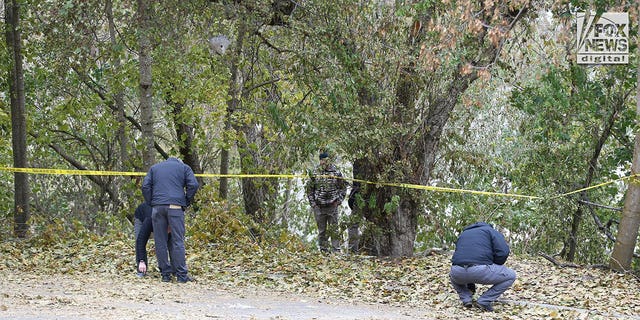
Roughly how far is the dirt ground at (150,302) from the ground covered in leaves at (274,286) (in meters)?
0.01

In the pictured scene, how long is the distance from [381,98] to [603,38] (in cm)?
358

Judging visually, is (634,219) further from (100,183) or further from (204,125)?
(100,183)

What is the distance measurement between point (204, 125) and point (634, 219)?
38.9 feet

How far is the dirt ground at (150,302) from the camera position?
356 inches

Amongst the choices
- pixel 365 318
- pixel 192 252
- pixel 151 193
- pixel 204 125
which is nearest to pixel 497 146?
pixel 204 125

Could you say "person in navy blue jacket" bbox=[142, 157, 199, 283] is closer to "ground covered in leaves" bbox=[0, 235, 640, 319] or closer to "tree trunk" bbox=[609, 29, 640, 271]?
"ground covered in leaves" bbox=[0, 235, 640, 319]

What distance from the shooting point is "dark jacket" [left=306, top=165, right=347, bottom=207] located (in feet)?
52.6

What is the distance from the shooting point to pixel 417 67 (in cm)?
1491

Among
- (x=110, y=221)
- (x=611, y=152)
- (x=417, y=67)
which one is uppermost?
(x=417, y=67)

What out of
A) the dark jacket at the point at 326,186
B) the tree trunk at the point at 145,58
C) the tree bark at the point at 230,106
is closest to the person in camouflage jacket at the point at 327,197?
the dark jacket at the point at 326,186

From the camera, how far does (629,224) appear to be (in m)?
14.1

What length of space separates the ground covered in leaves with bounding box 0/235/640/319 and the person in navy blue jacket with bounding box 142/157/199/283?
1.19ft

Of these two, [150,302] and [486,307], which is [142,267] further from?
[486,307]

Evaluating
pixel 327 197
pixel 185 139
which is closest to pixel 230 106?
pixel 185 139
